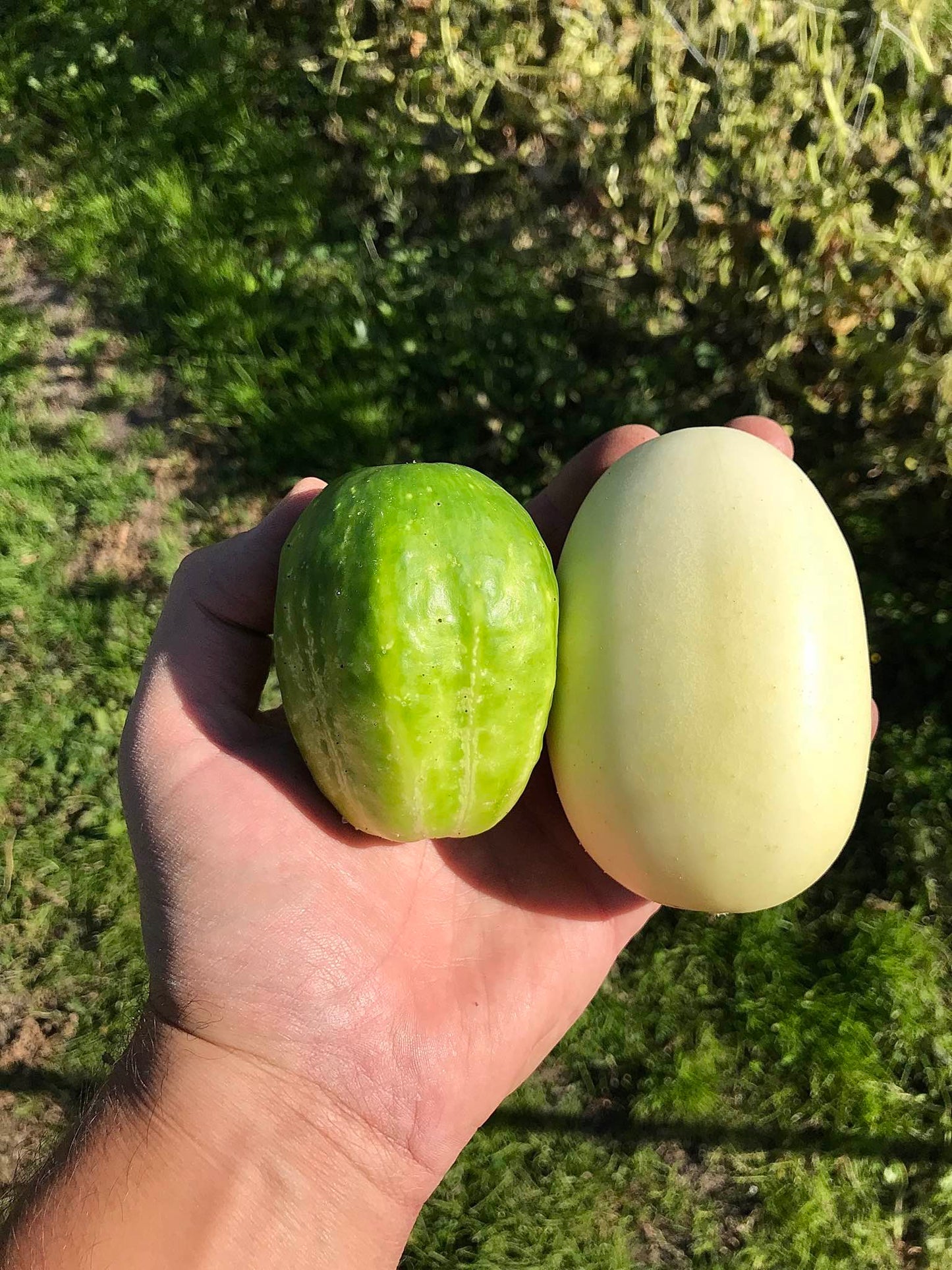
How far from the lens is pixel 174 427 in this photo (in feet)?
13.5

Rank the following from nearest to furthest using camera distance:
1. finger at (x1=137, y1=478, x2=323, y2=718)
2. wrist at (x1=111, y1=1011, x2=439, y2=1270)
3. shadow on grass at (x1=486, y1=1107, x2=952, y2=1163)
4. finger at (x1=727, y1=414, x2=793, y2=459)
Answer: wrist at (x1=111, y1=1011, x2=439, y2=1270) → finger at (x1=137, y1=478, x2=323, y2=718) → finger at (x1=727, y1=414, x2=793, y2=459) → shadow on grass at (x1=486, y1=1107, x2=952, y2=1163)

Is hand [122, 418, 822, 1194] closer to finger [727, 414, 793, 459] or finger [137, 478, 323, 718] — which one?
finger [137, 478, 323, 718]

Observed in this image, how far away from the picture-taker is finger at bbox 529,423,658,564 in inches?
121

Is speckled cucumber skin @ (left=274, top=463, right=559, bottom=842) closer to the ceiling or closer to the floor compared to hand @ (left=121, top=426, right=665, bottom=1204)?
closer to the ceiling

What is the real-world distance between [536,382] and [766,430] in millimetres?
1157

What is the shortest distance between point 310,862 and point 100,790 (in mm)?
1635

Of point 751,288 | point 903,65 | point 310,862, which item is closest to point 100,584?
point 310,862

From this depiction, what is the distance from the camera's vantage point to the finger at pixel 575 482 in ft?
10.1

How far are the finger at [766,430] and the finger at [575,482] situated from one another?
0.26 metres

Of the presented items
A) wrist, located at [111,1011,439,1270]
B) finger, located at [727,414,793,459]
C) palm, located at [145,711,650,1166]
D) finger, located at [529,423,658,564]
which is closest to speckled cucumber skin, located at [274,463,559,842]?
palm, located at [145,711,650,1166]

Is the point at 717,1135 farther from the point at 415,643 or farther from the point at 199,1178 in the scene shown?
the point at 415,643

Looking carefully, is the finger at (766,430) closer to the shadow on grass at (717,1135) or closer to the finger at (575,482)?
the finger at (575,482)

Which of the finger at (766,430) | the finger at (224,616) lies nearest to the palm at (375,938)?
the finger at (224,616)

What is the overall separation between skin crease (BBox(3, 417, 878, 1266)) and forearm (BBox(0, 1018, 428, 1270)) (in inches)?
0.7
